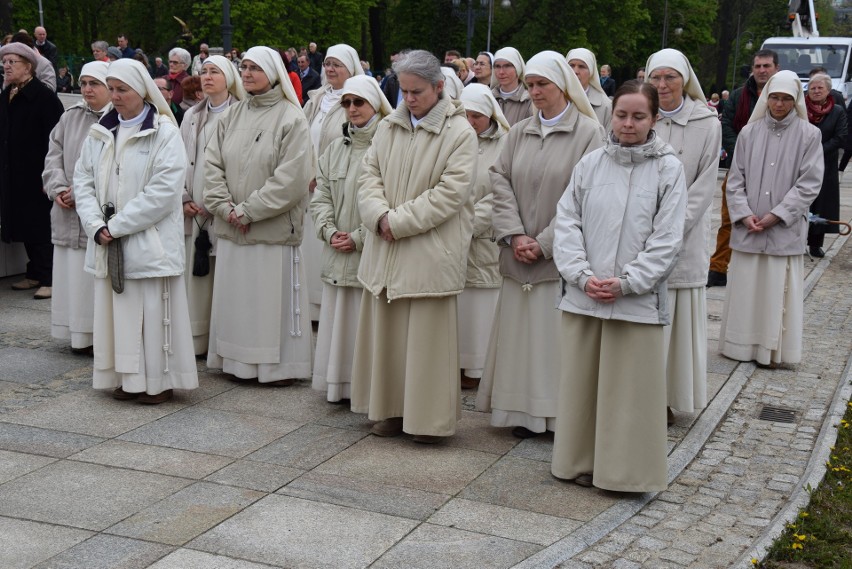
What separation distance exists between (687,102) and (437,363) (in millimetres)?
2492

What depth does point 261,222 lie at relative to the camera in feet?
26.9

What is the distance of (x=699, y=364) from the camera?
770 cm

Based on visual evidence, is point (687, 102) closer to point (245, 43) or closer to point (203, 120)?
point (203, 120)

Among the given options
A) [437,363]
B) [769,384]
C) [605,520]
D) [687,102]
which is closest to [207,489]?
[437,363]

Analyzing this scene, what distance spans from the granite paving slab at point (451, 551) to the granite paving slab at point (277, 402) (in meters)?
2.08

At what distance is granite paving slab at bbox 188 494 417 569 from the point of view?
5254 mm

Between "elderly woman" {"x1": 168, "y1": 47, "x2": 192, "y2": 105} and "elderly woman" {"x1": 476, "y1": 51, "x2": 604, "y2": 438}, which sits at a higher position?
"elderly woman" {"x1": 168, "y1": 47, "x2": 192, "y2": 105}

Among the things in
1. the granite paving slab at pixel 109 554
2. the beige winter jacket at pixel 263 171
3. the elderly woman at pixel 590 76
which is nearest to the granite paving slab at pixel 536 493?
the granite paving slab at pixel 109 554

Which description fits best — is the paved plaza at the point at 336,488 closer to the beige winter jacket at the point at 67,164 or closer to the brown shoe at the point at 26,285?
the beige winter jacket at the point at 67,164

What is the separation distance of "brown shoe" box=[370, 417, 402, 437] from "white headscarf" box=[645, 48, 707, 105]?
269 centimetres

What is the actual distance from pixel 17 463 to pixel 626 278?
3376mm

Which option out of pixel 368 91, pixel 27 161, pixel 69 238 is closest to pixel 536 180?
pixel 368 91

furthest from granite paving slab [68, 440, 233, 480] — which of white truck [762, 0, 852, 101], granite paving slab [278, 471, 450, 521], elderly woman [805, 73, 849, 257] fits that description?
white truck [762, 0, 852, 101]

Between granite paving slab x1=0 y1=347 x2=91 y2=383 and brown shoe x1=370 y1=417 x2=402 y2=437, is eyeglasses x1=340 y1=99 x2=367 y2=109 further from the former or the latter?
granite paving slab x1=0 y1=347 x2=91 y2=383
